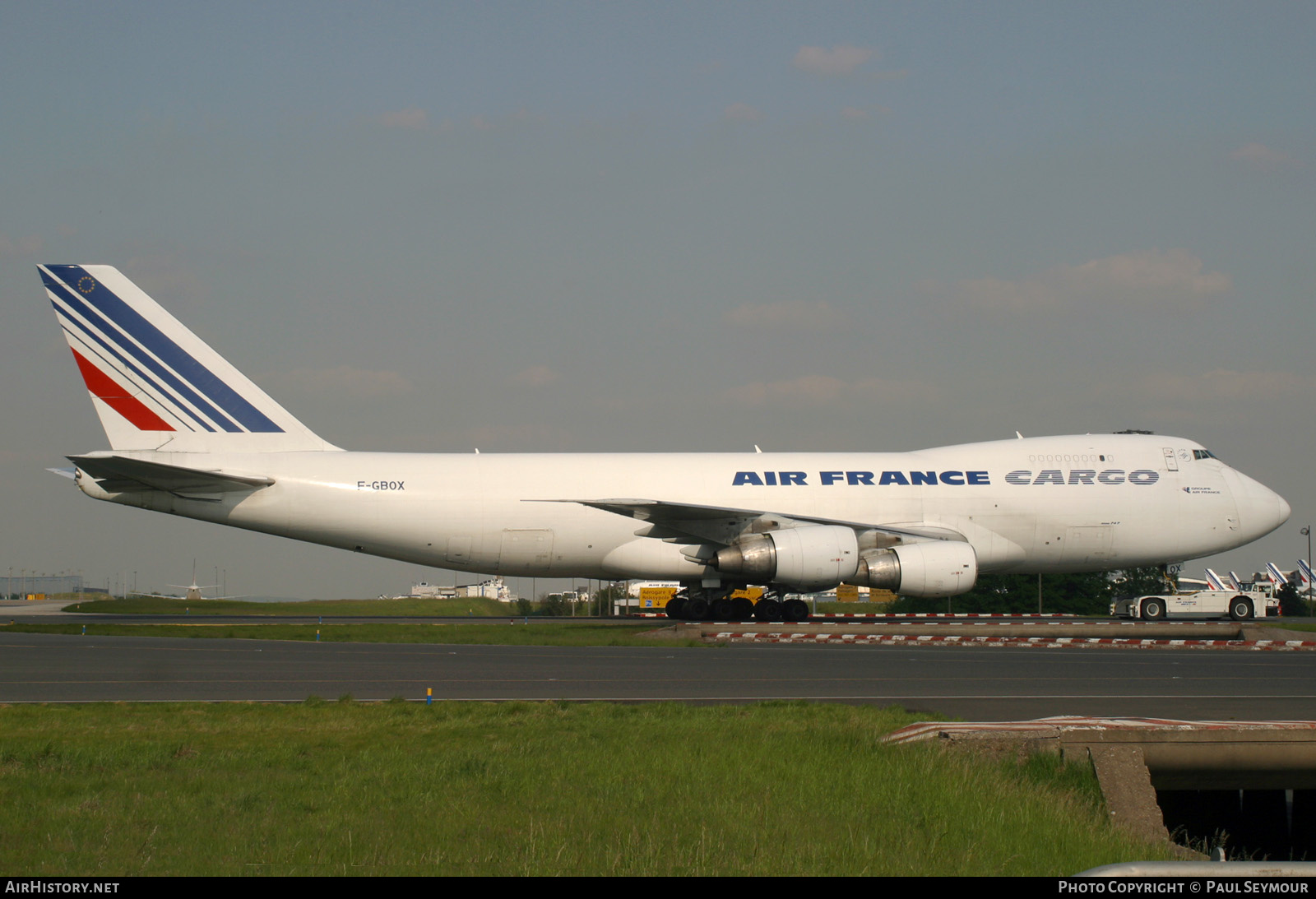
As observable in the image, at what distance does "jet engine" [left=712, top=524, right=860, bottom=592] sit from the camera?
87.6 feet

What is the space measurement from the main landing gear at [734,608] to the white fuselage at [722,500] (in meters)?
0.73

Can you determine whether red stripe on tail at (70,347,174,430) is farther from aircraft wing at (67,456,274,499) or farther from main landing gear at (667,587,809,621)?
main landing gear at (667,587,809,621)

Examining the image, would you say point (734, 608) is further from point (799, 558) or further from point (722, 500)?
point (799, 558)

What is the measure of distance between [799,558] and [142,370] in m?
17.2

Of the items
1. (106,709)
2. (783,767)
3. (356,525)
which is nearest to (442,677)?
(106,709)

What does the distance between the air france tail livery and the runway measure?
7.52 metres

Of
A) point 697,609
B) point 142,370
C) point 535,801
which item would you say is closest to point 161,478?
point 142,370

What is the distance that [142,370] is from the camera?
1139 inches

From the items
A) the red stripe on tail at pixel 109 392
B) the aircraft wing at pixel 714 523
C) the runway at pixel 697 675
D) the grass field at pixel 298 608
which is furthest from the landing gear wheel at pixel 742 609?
the red stripe on tail at pixel 109 392

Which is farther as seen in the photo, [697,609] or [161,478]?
[697,609]

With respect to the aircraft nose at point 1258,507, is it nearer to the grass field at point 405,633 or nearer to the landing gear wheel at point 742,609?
the landing gear wheel at point 742,609

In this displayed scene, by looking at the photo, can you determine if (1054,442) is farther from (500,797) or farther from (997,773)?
(500,797)

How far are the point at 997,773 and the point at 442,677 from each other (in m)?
9.24
